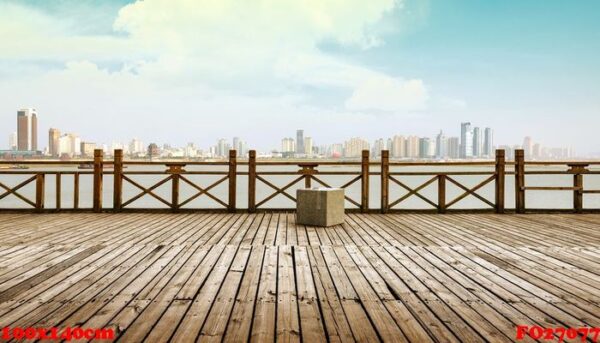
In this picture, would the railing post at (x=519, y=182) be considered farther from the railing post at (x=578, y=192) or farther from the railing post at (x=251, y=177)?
the railing post at (x=251, y=177)

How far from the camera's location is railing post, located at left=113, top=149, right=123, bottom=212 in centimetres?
858

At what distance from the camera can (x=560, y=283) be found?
3389 millimetres

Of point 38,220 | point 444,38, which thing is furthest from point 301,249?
point 444,38

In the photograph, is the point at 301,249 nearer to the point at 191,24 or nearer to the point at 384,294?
the point at 384,294

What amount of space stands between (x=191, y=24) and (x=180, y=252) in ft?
225

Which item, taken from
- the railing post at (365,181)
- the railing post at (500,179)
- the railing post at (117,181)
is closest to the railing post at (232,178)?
the railing post at (117,181)

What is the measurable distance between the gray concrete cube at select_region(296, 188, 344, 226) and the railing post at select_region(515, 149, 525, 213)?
4492 mm

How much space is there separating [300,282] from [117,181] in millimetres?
6703

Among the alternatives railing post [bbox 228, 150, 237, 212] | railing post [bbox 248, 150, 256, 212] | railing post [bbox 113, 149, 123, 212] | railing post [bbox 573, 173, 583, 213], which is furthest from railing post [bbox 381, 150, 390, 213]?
railing post [bbox 113, 149, 123, 212]

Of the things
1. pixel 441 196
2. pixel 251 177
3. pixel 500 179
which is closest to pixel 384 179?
pixel 441 196

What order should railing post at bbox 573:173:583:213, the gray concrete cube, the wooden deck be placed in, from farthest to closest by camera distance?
railing post at bbox 573:173:583:213, the gray concrete cube, the wooden deck

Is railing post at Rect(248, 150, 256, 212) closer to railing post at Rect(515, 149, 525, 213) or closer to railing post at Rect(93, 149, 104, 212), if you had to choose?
railing post at Rect(93, 149, 104, 212)

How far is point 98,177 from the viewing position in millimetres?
8695

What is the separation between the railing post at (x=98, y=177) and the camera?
848 centimetres
